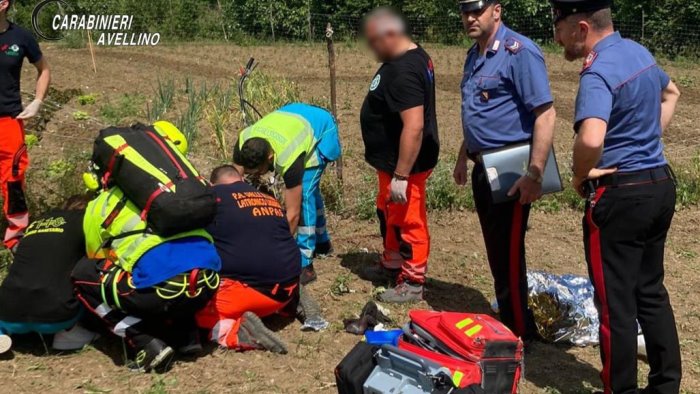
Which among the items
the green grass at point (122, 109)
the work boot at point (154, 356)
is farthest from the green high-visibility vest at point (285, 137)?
the green grass at point (122, 109)

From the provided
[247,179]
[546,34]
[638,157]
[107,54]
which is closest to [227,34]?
[107,54]

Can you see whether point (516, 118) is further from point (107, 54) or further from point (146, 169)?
point (107, 54)

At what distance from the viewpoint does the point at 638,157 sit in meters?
3.34

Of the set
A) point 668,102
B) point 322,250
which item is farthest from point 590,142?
point 322,250

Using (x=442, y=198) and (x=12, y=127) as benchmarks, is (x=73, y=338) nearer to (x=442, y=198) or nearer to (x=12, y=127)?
(x=12, y=127)

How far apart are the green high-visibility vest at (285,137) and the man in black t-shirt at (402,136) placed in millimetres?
395

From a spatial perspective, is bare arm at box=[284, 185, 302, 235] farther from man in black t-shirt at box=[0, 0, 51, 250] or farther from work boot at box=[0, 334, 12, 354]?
man in black t-shirt at box=[0, 0, 51, 250]

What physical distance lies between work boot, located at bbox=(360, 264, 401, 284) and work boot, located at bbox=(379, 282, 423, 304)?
0.30 m

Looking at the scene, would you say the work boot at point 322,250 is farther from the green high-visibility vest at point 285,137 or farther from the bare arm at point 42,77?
the bare arm at point 42,77

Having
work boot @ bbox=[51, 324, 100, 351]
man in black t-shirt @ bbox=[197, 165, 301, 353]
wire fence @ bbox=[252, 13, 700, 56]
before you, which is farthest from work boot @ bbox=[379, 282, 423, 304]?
wire fence @ bbox=[252, 13, 700, 56]

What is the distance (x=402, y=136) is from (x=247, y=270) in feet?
3.79

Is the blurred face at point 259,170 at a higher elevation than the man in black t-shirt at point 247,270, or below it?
higher

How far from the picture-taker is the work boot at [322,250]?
5.72 meters

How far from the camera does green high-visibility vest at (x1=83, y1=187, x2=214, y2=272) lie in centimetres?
382
